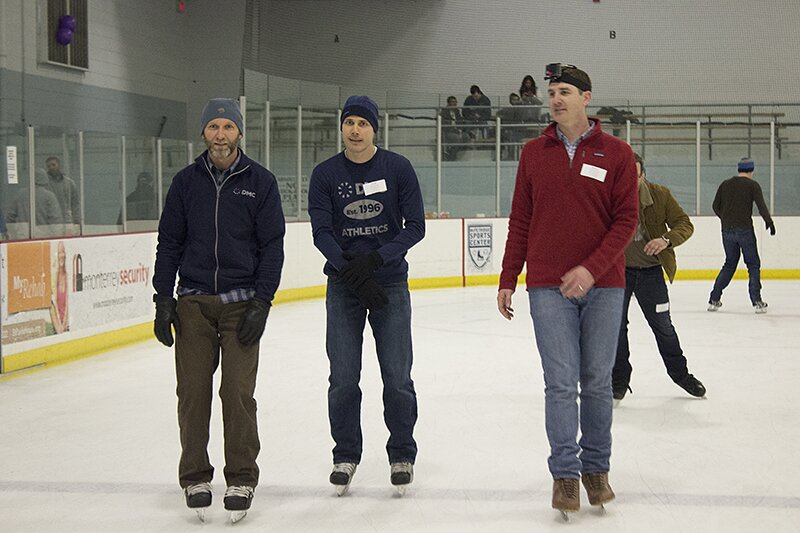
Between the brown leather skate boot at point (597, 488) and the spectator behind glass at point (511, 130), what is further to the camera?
the spectator behind glass at point (511, 130)

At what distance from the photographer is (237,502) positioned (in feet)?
11.7

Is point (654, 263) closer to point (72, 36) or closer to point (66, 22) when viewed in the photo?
point (66, 22)

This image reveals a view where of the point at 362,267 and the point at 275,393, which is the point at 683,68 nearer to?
the point at 275,393

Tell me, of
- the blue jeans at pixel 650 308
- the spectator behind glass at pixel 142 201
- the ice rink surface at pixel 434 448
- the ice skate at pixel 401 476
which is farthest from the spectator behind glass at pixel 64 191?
the ice skate at pixel 401 476

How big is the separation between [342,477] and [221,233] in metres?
1.04

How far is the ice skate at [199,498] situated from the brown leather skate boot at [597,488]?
1342mm


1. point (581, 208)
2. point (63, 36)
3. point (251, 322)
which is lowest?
point (251, 322)

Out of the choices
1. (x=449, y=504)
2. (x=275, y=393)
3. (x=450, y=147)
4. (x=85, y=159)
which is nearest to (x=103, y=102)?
(x=450, y=147)

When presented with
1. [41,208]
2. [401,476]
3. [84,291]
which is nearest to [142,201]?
[41,208]

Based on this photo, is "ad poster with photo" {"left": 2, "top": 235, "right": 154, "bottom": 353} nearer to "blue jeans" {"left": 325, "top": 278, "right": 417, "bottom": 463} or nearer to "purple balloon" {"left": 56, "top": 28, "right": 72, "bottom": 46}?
"blue jeans" {"left": 325, "top": 278, "right": 417, "bottom": 463}

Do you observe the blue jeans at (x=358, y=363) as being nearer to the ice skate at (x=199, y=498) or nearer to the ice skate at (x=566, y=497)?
the ice skate at (x=199, y=498)

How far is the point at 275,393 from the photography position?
6203mm

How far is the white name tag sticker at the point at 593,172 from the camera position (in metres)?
3.54

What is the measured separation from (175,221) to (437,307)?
796 cm
